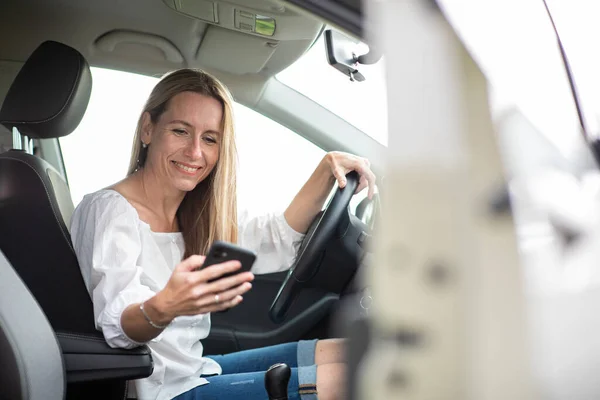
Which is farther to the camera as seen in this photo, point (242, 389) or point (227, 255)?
point (242, 389)

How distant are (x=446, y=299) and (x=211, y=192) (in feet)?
3.89

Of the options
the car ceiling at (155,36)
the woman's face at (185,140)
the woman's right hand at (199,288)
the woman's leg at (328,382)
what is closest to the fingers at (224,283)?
A: the woman's right hand at (199,288)

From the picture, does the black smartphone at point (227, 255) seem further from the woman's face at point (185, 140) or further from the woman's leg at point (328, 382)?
the woman's face at point (185, 140)

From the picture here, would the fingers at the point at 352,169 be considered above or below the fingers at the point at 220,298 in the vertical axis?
above

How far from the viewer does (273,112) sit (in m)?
2.26

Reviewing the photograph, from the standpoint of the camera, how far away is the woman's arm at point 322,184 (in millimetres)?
1599

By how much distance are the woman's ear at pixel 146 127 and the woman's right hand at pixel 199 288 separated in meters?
0.61

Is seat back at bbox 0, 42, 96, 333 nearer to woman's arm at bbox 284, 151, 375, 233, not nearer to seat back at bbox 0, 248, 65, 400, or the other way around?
seat back at bbox 0, 248, 65, 400

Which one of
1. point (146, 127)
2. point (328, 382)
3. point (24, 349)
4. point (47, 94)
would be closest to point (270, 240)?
point (146, 127)

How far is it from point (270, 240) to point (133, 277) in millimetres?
555

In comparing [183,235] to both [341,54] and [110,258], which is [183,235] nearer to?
[110,258]

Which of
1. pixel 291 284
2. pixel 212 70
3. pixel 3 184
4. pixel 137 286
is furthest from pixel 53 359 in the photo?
pixel 212 70

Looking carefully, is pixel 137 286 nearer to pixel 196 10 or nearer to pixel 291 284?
pixel 291 284

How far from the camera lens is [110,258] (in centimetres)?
135
